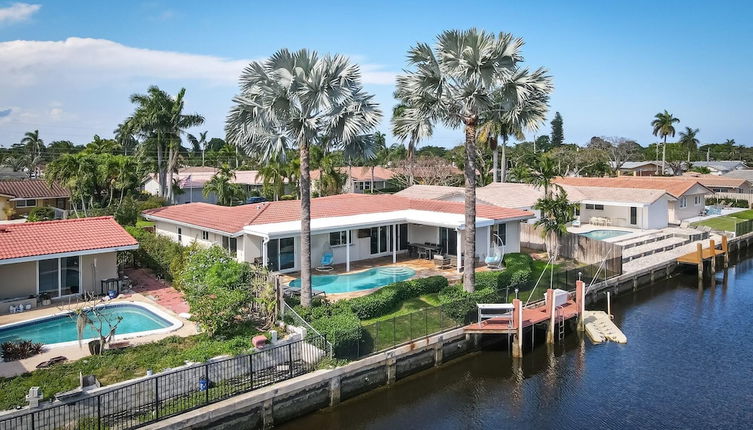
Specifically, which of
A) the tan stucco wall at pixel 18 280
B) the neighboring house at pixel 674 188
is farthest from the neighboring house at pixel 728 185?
the tan stucco wall at pixel 18 280

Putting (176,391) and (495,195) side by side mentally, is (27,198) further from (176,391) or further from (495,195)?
(176,391)

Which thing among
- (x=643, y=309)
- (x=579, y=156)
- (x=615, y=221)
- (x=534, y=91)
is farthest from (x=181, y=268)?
(x=579, y=156)

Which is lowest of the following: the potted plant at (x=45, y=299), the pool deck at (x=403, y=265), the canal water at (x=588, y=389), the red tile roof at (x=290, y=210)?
the canal water at (x=588, y=389)

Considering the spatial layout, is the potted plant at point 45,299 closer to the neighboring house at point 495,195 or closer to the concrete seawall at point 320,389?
the concrete seawall at point 320,389

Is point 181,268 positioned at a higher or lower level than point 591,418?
higher

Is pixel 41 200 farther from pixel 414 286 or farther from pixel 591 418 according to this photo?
pixel 591 418

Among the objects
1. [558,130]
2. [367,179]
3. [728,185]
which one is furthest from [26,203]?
[558,130]
